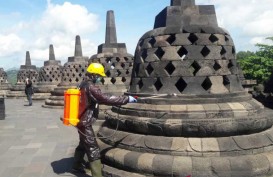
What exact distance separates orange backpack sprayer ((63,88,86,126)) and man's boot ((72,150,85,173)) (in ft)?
2.09

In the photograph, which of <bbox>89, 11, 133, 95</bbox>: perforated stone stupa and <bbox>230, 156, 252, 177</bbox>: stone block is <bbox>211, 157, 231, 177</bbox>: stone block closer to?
<bbox>230, 156, 252, 177</bbox>: stone block

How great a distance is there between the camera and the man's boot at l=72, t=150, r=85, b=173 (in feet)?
15.0

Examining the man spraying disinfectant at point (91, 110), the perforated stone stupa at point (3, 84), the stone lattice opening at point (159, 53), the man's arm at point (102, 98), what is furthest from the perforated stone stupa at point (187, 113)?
the perforated stone stupa at point (3, 84)

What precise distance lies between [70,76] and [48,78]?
192 inches

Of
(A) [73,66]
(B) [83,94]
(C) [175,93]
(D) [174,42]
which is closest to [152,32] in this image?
(D) [174,42]

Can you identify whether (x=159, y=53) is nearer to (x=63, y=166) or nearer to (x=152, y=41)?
(x=152, y=41)

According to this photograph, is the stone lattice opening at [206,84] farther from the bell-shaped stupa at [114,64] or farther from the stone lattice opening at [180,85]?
the bell-shaped stupa at [114,64]

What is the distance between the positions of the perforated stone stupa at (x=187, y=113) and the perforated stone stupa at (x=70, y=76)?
10577 mm

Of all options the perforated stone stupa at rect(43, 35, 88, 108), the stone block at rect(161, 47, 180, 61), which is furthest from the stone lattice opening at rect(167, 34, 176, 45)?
the perforated stone stupa at rect(43, 35, 88, 108)

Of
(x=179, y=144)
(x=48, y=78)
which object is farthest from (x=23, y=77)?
(x=179, y=144)

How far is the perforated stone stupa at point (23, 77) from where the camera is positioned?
74.3 feet

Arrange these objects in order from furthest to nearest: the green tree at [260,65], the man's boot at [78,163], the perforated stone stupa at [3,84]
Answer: the green tree at [260,65] → the perforated stone stupa at [3,84] → the man's boot at [78,163]

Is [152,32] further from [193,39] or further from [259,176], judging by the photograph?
[259,176]

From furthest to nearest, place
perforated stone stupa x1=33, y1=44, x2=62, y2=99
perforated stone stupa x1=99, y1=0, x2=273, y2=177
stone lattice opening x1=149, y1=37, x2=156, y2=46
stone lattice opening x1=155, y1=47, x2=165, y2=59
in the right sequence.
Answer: perforated stone stupa x1=33, y1=44, x2=62, y2=99 < stone lattice opening x1=149, y1=37, x2=156, y2=46 < stone lattice opening x1=155, y1=47, x2=165, y2=59 < perforated stone stupa x1=99, y1=0, x2=273, y2=177
